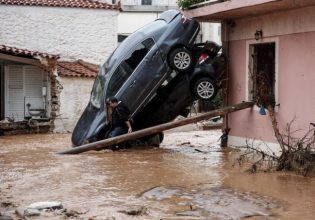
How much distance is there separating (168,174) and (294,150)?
7.80ft

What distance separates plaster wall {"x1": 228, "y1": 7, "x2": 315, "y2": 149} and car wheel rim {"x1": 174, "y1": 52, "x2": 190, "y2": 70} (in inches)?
58.5

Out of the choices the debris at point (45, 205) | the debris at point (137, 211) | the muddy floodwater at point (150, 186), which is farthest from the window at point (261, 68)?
the debris at point (45, 205)

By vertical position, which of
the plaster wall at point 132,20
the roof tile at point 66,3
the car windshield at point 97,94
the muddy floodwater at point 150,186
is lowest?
the muddy floodwater at point 150,186

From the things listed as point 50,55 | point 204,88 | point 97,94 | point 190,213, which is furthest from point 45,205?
point 50,55

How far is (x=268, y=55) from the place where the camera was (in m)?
14.2

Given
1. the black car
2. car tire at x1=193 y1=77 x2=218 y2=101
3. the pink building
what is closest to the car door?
the black car

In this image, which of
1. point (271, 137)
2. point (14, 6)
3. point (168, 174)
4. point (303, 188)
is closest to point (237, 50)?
point (271, 137)

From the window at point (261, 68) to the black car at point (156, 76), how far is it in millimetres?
887

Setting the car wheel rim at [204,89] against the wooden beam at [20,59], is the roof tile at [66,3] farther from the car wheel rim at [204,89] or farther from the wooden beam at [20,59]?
the car wheel rim at [204,89]

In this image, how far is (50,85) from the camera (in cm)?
2133

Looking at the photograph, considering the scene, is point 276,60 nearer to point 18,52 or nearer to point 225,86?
point 225,86

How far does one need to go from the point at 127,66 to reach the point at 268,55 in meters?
3.48

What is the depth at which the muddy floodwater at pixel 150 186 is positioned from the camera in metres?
7.24

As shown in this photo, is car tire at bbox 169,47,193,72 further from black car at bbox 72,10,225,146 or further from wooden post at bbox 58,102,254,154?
wooden post at bbox 58,102,254,154
